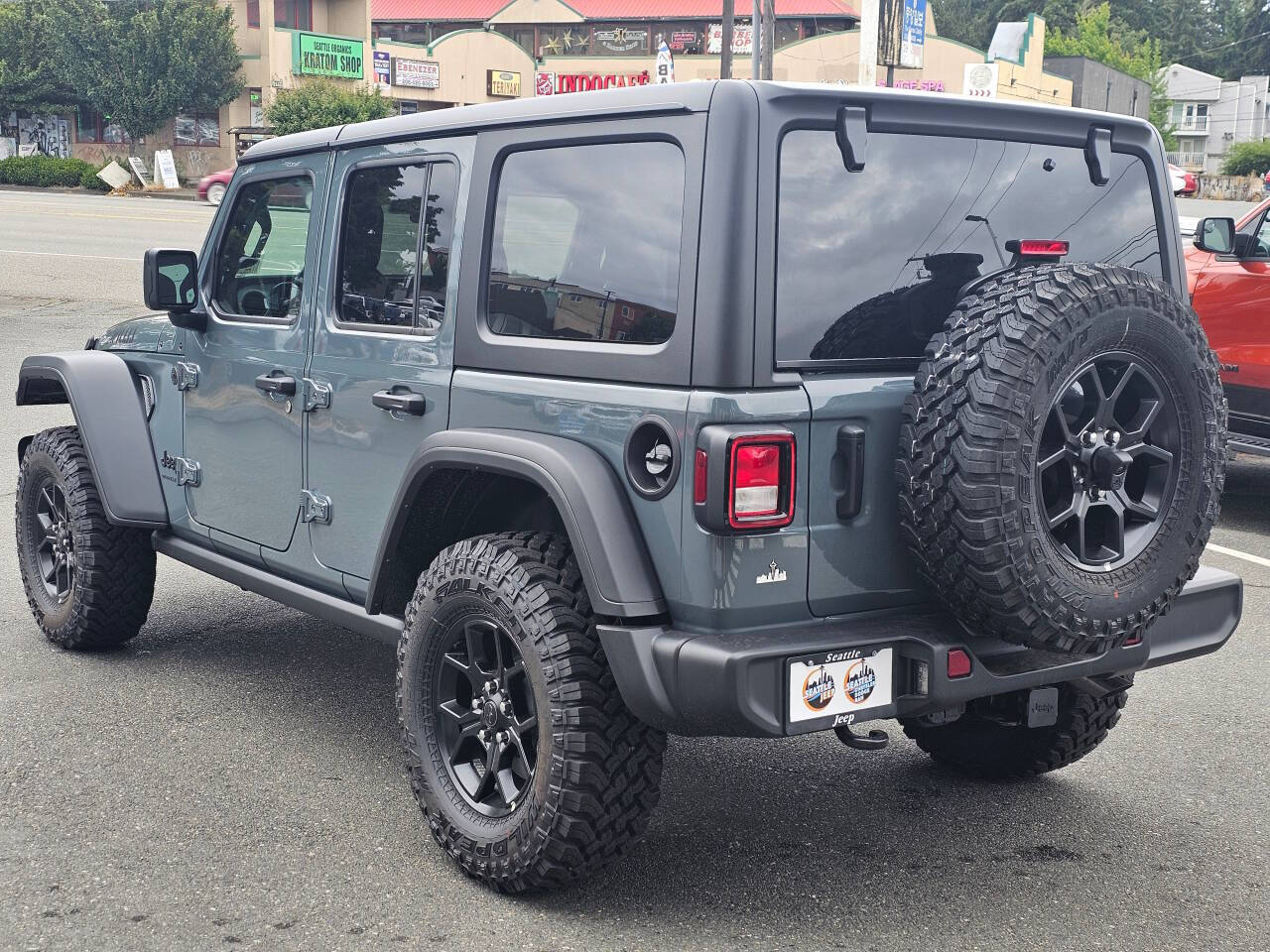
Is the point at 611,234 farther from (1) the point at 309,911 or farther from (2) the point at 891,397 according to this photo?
(1) the point at 309,911

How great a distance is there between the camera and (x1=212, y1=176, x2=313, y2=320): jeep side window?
15.1 feet

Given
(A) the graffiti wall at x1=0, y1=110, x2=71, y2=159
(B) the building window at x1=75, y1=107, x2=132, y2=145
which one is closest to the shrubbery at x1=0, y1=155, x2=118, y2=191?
(B) the building window at x1=75, y1=107, x2=132, y2=145

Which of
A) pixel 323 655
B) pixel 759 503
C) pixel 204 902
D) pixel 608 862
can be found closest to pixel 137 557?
pixel 323 655

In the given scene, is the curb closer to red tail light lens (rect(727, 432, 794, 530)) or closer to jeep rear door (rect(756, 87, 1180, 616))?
jeep rear door (rect(756, 87, 1180, 616))

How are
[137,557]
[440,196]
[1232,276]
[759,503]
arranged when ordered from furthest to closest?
[1232,276] < [137,557] < [440,196] < [759,503]

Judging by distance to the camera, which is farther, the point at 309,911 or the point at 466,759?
the point at 466,759

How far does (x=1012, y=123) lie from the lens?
3.58 meters

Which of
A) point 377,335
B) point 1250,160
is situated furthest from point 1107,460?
point 1250,160

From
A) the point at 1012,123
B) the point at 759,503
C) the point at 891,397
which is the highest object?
the point at 1012,123

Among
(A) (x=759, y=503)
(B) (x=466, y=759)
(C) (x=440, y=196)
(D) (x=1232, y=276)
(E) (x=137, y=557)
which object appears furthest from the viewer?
(D) (x=1232, y=276)

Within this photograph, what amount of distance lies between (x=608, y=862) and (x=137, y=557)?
Answer: 279 cm

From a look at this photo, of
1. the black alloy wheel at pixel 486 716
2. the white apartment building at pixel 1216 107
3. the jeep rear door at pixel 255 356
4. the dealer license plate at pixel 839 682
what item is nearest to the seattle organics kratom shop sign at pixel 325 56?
the jeep rear door at pixel 255 356

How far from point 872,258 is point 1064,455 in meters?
0.64

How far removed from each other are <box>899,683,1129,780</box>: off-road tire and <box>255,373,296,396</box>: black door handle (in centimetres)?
218
